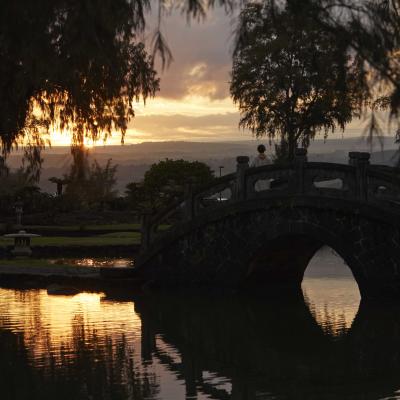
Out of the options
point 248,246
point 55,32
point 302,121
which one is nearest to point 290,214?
point 248,246

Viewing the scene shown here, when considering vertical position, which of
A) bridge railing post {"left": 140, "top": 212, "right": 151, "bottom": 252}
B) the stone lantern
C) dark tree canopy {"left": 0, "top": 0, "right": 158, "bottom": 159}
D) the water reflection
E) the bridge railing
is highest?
dark tree canopy {"left": 0, "top": 0, "right": 158, "bottom": 159}

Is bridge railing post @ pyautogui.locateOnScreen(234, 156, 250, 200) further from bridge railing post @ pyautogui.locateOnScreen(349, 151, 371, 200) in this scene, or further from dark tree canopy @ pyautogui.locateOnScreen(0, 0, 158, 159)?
dark tree canopy @ pyautogui.locateOnScreen(0, 0, 158, 159)

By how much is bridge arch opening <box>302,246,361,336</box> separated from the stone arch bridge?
2.33ft

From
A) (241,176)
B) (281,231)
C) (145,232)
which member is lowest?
(145,232)

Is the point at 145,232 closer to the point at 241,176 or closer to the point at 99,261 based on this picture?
the point at 241,176

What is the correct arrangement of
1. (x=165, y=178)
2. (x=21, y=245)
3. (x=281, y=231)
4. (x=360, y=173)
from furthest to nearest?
(x=165, y=178) → (x=21, y=245) → (x=281, y=231) → (x=360, y=173)

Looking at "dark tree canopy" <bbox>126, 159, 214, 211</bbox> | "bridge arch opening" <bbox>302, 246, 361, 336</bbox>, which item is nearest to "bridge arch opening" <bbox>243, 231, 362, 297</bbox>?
"bridge arch opening" <bbox>302, 246, 361, 336</bbox>

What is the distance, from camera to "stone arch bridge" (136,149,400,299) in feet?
68.5

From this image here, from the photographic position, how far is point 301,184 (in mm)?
22141

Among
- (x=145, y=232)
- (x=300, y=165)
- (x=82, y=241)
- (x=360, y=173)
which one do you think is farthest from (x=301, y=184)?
(x=82, y=241)

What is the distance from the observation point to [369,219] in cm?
2114

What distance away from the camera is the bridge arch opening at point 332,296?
1905 centimetres

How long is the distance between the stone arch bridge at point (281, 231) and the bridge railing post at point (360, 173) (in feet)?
0.08

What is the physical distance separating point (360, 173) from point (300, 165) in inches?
67.5
